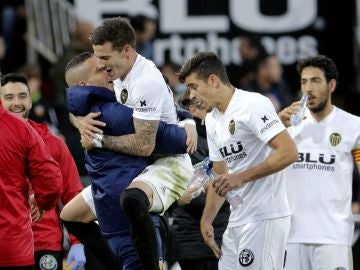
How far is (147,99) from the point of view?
28.1 ft

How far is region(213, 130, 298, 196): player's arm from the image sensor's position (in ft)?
27.8

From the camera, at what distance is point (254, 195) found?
8883 mm

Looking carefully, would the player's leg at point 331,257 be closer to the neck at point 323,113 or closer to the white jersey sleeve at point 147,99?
the neck at point 323,113

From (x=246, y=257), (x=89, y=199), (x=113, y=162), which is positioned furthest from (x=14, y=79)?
(x=246, y=257)

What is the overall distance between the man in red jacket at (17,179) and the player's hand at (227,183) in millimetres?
1159

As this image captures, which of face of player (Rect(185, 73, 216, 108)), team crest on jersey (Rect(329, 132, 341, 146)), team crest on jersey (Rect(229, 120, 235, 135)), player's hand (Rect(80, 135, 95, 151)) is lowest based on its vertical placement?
team crest on jersey (Rect(329, 132, 341, 146))

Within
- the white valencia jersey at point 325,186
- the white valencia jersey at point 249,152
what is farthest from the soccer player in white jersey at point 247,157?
the white valencia jersey at point 325,186

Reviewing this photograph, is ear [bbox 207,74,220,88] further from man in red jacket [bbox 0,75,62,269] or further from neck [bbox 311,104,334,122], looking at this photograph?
man in red jacket [bbox 0,75,62,269]

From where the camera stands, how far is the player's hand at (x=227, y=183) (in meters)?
8.48

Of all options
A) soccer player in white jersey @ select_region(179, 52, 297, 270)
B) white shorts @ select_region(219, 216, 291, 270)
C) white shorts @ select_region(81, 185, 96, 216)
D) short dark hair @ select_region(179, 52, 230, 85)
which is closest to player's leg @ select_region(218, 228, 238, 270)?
soccer player in white jersey @ select_region(179, 52, 297, 270)

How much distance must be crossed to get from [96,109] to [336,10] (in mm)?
6629

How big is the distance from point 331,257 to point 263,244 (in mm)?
972

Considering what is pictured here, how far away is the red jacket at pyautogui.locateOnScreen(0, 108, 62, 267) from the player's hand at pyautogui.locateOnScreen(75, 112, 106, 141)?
703 mm

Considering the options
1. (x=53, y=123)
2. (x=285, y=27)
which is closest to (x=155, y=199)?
(x=53, y=123)
